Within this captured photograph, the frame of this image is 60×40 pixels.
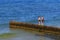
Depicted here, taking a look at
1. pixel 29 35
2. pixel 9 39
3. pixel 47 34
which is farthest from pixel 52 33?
pixel 9 39

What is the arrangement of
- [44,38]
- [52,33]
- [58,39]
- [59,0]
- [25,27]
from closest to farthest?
A: [58,39]
[44,38]
[52,33]
[25,27]
[59,0]

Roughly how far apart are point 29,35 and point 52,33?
2.41m

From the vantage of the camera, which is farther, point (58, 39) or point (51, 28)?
point (51, 28)

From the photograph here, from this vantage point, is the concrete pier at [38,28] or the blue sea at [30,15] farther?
the blue sea at [30,15]

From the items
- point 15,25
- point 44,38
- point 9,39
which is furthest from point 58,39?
point 15,25

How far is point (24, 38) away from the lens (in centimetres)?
2048

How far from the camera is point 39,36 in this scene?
2053 cm

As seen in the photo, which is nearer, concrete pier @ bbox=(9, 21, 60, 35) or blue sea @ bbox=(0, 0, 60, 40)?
concrete pier @ bbox=(9, 21, 60, 35)

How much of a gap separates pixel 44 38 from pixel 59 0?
68600mm

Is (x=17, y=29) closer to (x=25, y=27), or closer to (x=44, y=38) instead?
(x=25, y=27)

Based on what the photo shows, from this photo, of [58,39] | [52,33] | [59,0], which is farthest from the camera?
[59,0]

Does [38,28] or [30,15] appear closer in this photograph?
[38,28]

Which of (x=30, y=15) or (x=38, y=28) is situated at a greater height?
(x=30, y=15)

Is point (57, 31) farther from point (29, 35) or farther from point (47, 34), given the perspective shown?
point (29, 35)
